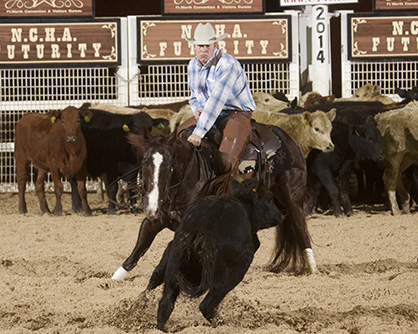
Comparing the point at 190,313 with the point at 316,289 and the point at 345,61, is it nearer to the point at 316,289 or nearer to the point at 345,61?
the point at 316,289

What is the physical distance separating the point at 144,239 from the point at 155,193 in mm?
999

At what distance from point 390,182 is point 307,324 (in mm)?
7965

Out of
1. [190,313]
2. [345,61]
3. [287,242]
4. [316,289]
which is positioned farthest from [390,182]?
[190,313]

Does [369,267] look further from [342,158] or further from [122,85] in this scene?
[122,85]

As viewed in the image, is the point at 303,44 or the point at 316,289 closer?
the point at 316,289

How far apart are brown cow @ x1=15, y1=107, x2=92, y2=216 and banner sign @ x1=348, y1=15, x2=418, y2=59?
5825 mm

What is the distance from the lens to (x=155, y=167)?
5398 mm

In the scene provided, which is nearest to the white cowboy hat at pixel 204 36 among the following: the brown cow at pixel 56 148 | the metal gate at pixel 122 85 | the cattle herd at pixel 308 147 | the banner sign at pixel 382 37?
the cattle herd at pixel 308 147

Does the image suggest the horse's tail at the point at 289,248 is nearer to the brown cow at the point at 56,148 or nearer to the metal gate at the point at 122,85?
the brown cow at the point at 56,148

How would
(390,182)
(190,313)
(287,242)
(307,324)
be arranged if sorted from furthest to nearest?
(390,182), (287,242), (190,313), (307,324)

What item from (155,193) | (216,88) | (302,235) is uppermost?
(216,88)

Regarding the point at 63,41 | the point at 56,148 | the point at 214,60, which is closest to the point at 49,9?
A: the point at 63,41

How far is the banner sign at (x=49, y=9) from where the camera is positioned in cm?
1574

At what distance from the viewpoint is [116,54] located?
51.5ft
